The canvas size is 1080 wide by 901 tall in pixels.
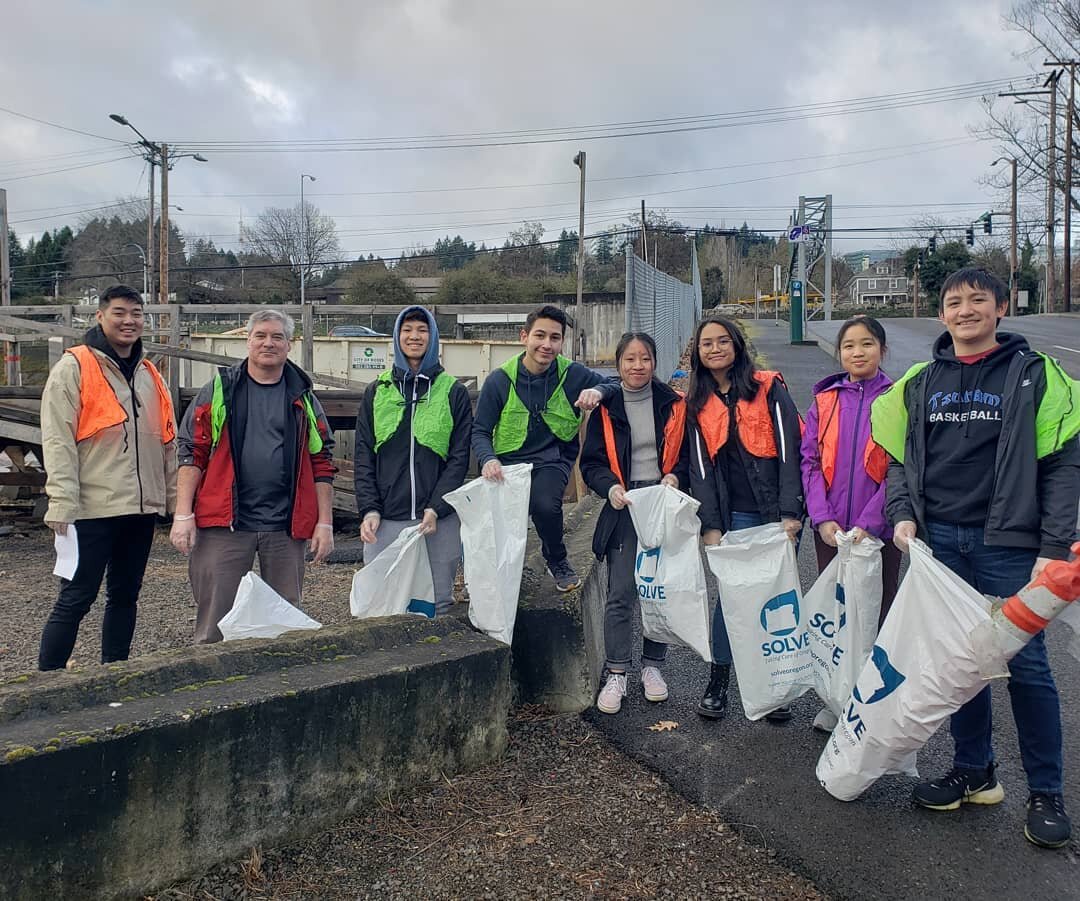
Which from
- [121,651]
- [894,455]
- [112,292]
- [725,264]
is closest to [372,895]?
[121,651]

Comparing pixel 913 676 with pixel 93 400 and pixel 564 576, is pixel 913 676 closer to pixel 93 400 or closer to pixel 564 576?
pixel 564 576

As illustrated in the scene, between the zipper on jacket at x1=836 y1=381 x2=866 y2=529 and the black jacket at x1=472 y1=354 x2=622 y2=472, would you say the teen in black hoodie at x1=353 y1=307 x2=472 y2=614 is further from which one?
the zipper on jacket at x1=836 y1=381 x2=866 y2=529

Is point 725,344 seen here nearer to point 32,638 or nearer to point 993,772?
point 993,772

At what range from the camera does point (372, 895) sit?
2242mm

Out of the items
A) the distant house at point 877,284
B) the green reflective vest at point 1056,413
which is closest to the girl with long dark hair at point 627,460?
the green reflective vest at point 1056,413

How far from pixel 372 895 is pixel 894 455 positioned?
2.18m

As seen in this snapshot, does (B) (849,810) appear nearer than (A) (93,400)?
Yes

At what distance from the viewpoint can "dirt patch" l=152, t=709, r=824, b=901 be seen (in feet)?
7.41

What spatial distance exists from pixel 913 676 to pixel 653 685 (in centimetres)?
128

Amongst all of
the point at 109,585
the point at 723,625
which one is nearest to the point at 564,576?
the point at 723,625

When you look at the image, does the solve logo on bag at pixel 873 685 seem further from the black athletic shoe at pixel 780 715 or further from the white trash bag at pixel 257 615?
the white trash bag at pixel 257 615

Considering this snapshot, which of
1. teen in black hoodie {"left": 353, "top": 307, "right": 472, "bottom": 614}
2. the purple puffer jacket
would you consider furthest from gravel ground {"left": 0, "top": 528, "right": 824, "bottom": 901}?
the purple puffer jacket

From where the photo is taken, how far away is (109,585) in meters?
3.49

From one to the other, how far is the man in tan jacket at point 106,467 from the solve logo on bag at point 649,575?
2.03m
